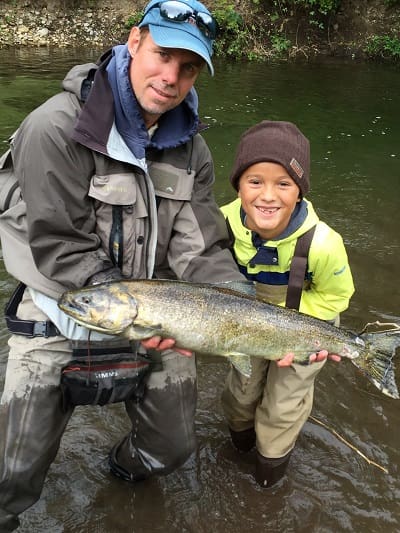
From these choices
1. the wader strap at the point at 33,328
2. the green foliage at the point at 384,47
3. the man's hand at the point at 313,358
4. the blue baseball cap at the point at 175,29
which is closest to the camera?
the blue baseball cap at the point at 175,29

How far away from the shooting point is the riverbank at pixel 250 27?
18672mm

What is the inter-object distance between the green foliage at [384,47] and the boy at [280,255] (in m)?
18.4

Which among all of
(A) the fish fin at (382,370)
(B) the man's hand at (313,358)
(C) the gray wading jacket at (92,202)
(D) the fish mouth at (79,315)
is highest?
(C) the gray wading jacket at (92,202)

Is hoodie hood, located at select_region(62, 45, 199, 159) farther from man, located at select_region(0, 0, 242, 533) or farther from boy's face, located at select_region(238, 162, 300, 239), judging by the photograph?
boy's face, located at select_region(238, 162, 300, 239)

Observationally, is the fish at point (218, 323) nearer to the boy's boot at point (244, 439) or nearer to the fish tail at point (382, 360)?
the fish tail at point (382, 360)

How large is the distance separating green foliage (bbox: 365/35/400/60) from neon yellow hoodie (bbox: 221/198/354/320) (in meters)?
18.6

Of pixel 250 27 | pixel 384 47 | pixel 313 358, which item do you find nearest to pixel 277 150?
pixel 313 358

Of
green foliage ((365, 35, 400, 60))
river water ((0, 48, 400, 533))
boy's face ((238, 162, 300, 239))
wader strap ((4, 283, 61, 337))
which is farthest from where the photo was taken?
green foliage ((365, 35, 400, 60))

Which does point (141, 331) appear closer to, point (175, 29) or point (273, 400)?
point (273, 400)

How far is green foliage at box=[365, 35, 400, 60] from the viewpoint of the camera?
19.3 metres

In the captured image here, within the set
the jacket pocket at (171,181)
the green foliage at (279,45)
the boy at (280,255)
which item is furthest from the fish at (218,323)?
the green foliage at (279,45)

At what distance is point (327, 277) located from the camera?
3.26m

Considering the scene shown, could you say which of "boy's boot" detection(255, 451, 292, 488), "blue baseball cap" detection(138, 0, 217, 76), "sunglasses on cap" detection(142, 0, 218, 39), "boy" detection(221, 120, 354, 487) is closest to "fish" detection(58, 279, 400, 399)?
"boy" detection(221, 120, 354, 487)

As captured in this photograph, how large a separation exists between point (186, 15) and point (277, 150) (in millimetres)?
888
